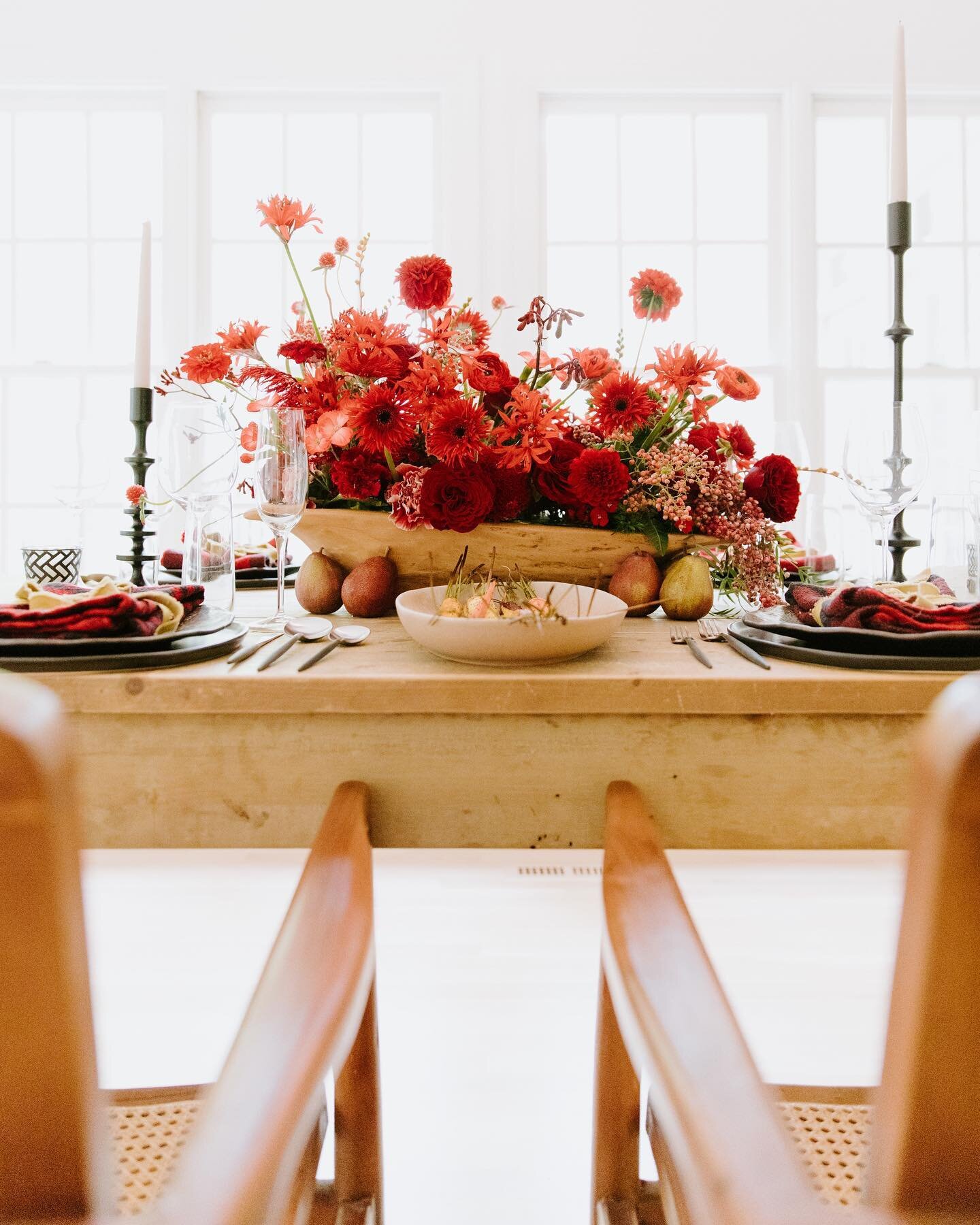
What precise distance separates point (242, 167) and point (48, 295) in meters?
0.94

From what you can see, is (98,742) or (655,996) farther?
(98,742)

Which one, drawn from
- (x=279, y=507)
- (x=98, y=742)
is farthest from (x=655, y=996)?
(x=279, y=507)

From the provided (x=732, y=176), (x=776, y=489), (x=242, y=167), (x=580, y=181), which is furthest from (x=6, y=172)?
(x=776, y=489)

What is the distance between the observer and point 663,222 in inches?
145

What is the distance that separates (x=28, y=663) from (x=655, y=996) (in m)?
0.56

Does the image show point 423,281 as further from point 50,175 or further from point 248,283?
point 50,175

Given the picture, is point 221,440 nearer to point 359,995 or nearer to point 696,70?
point 359,995

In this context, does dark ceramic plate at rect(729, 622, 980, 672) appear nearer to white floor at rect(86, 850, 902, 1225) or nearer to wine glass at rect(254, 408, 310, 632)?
white floor at rect(86, 850, 902, 1225)

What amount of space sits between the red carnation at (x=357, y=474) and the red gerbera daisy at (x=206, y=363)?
0.19 metres

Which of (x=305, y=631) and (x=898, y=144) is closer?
(x=305, y=631)

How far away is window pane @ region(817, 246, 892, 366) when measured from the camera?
3678mm

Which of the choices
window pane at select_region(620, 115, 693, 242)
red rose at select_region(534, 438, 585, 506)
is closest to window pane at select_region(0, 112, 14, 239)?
window pane at select_region(620, 115, 693, 242)

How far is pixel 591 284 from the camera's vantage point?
3.66m

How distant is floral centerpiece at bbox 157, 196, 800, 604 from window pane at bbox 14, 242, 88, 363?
289 cm
